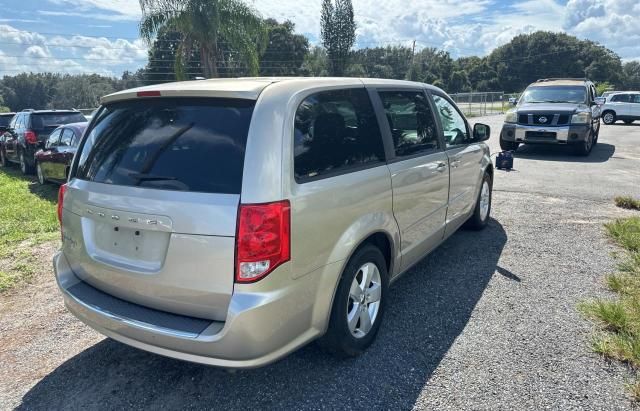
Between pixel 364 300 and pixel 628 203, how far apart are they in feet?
19.2

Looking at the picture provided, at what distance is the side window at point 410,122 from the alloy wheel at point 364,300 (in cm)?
96

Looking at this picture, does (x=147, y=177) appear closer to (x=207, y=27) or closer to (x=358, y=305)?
(x=358, y=305)

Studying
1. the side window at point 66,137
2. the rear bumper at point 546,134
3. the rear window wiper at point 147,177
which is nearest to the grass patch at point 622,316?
the rear window wiper at point 147,177

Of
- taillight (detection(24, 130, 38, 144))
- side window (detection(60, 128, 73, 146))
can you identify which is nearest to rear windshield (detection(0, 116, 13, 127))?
taillight (detection(24, 130, 38, 144))

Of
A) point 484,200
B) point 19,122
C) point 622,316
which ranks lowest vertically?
point 622,316

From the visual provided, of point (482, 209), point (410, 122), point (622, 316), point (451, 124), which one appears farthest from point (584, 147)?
point (410, 122)

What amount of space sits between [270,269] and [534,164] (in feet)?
34.9

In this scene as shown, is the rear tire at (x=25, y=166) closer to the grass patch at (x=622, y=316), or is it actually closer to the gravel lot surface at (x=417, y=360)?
the gravel lot surface at (x=417, y=360)

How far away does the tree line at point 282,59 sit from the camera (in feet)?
64.0

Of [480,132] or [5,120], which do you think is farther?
[5,120]

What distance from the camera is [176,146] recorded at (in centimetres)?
254

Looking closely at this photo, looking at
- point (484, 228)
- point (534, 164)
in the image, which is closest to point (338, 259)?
point (484, 228)

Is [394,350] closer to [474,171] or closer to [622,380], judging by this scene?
[622,380]

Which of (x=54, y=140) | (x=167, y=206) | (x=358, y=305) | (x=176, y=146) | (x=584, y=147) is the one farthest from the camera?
(x=584, y=147)
